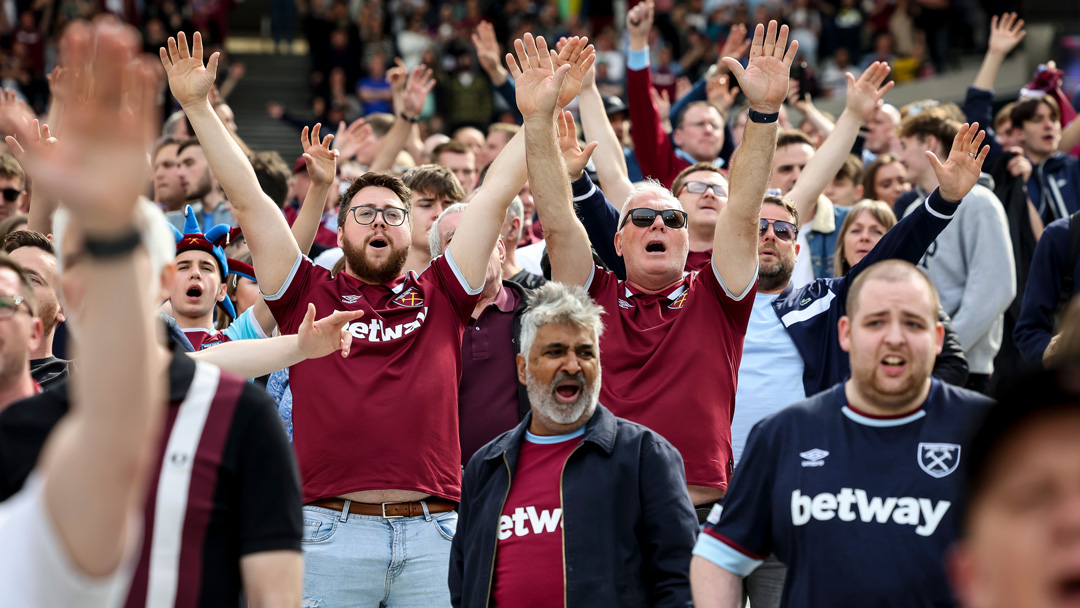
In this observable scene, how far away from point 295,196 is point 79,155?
748 centimetres

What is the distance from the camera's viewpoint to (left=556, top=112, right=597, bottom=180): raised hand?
5508mm

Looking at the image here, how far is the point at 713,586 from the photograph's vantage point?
11.7ft

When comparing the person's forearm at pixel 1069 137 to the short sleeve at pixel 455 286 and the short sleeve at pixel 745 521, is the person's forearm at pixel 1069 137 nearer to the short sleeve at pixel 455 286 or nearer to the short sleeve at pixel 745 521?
the short sleeve at pixel 455 286

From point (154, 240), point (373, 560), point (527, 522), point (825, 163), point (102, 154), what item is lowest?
point (373, 560)

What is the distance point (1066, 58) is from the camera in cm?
1653

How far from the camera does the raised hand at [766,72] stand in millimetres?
4887

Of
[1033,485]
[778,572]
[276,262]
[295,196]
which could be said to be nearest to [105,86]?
[1033,485]

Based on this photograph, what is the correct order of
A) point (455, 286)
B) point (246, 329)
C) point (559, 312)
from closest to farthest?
point (559, 312)
point (455, 286)
point (246, 329)

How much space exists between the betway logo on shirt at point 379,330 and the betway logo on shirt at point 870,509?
1.91 meters

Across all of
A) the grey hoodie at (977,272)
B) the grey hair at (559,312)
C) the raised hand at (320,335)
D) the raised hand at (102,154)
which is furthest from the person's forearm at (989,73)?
the raised hand at (102,154)

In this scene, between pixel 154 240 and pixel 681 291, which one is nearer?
pixel 154 240

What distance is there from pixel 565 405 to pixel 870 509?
115 centimetres

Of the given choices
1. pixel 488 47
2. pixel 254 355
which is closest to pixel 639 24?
pixel 488 47

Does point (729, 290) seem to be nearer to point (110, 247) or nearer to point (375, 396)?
point (375, 396)
